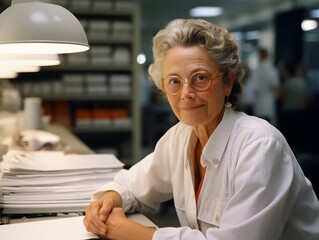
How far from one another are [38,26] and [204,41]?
1.46 ft

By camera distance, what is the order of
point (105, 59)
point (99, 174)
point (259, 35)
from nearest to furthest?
point (99, 174) → point (105, 59) → point (259, 35)

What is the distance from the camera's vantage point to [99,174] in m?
1.46

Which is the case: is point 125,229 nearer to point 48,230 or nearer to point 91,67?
point 48,230

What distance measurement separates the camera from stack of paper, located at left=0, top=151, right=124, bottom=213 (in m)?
1.25

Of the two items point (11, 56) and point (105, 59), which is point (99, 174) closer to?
point (11, 56)

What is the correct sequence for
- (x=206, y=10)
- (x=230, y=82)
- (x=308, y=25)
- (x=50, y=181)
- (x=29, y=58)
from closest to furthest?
(x=230, y=82) < (x=50, y=181) < (x=29, y=58) < (x=308, y=25) < (x=206, y=10)

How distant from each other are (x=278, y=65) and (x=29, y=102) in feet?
15.2

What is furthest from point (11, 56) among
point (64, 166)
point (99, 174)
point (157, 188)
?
point (157, 188)

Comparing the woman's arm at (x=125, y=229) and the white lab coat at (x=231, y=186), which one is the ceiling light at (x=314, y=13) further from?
the woman's arm at (x=125, y=229)

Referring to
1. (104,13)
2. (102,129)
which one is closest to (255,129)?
(102,129)

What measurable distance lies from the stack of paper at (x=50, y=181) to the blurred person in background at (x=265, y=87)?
4.76 metres

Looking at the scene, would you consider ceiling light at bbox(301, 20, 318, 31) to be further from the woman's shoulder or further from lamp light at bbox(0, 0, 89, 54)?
lamp light at bbox(0, 0, 89, 54)

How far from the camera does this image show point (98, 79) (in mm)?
4453

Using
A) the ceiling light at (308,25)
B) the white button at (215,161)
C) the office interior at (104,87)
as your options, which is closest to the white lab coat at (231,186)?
the white button at (215,161)
